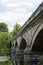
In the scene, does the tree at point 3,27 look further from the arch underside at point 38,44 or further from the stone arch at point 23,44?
the arch underside at point 38,44

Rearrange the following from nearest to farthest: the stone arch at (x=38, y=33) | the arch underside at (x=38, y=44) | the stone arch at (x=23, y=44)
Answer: the stone arch at (x=38, y=33)
the arch underside at (x=38, y=44)
the stone arch at (x=23, y=44)

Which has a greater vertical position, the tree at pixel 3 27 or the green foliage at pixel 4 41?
the tree at pixel 3 27

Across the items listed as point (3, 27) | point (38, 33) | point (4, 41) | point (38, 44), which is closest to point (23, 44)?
point (38, 44)

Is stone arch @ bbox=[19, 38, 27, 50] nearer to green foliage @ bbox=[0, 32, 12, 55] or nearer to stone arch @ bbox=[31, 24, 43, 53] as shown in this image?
stone arch @ bbox=[31, 24, 43, 53]

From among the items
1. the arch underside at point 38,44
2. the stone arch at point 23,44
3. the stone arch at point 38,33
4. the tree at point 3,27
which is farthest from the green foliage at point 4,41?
the stone arch at point 38,33

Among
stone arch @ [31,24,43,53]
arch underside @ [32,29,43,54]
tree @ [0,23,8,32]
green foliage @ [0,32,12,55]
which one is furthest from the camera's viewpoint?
tree @ [0,23,8,32]

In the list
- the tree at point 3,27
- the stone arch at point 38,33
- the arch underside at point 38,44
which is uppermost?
the tree at point 3,27

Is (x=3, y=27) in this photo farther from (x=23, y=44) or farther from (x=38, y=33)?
(x=38, y=33)

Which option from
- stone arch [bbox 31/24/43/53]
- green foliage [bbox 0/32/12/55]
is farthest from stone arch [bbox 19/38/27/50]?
green foliage [bbox 0/32/12/55]

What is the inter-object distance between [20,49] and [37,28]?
1770 cm

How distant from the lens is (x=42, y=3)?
18.6 metres

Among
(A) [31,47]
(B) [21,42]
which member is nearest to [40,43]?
(A) [31,47]

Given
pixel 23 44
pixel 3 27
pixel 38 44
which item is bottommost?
pixel 38 44

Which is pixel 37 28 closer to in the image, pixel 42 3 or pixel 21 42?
pixel 42 3
